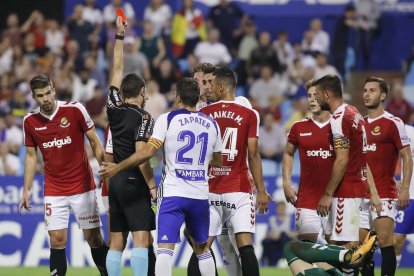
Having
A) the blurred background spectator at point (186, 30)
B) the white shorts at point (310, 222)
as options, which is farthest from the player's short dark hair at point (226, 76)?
the blurred background spectator at point (186, 30)

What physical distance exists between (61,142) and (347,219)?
3314 mm

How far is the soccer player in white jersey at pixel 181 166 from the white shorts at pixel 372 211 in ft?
8.42

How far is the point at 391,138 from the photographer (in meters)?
12.2

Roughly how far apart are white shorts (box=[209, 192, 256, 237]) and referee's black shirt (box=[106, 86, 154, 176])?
977 millimetres

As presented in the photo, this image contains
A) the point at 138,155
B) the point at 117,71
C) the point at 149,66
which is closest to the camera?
the point at 138,155

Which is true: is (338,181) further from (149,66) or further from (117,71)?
(149,66)

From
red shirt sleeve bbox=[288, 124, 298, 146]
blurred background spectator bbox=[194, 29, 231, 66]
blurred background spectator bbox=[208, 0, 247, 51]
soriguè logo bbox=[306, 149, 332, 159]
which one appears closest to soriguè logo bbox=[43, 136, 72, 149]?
red shirt sleeve bbox=[288, 124, 298, 146]

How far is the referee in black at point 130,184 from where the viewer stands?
10.7m

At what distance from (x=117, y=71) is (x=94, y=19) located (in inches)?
453

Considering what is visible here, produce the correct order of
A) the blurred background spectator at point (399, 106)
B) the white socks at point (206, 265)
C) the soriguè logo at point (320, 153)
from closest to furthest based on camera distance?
the white socks at point (206, 265) < the soriguè logo at point (320, 153) < the blurred background spectator at point (399, 106)

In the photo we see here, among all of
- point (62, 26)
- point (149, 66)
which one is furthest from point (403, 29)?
point (62, 26)

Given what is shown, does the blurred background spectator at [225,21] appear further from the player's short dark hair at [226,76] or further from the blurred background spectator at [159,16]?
the player's short dark hair at [226,76]

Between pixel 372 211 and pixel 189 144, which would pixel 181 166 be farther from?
pixel 372 211

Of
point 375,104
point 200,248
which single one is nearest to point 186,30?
point 375,104
